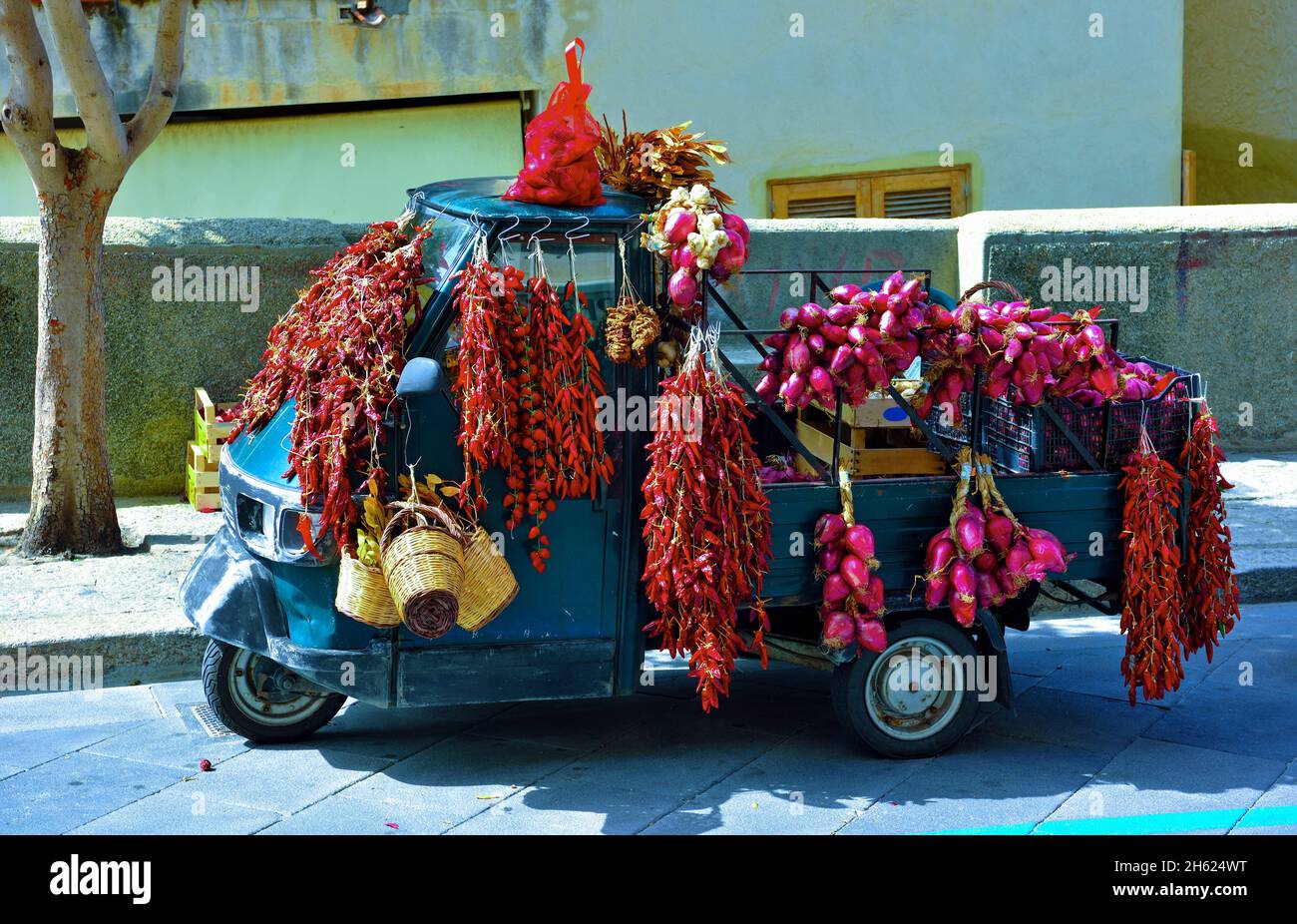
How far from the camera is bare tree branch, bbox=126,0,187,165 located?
8273 millimetres

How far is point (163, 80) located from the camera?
8320 mm

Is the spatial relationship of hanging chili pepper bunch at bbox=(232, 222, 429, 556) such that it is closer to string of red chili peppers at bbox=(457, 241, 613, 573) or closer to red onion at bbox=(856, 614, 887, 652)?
string of red chili peppers at bbox=(457, 241, 613, 573)

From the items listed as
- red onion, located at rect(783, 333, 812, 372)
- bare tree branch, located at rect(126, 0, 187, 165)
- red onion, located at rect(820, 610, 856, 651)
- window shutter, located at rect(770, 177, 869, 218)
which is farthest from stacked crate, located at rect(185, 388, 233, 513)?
window shutter, located at rect(770, 177, 869, 218)

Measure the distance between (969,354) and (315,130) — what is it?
382 inches

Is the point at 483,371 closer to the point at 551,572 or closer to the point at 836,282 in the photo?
the point at 551,572

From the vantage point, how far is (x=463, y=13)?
1355 centimetres

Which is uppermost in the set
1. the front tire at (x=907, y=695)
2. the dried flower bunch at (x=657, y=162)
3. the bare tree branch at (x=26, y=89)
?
the bare tree branch at (x=26, y=89)

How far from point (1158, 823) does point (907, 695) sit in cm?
107

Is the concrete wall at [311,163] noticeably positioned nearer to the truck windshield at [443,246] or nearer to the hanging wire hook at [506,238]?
the truck windshield at [443,246]

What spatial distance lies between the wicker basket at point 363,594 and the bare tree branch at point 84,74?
3972 mm

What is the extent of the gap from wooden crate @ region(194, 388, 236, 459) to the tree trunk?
2.16 feet

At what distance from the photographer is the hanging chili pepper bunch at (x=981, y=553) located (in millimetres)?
5660

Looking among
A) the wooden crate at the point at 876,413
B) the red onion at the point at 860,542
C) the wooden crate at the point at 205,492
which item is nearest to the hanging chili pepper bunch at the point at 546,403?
the red onion at the point at 860,542

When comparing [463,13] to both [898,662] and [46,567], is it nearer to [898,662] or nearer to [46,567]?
[46,567]
